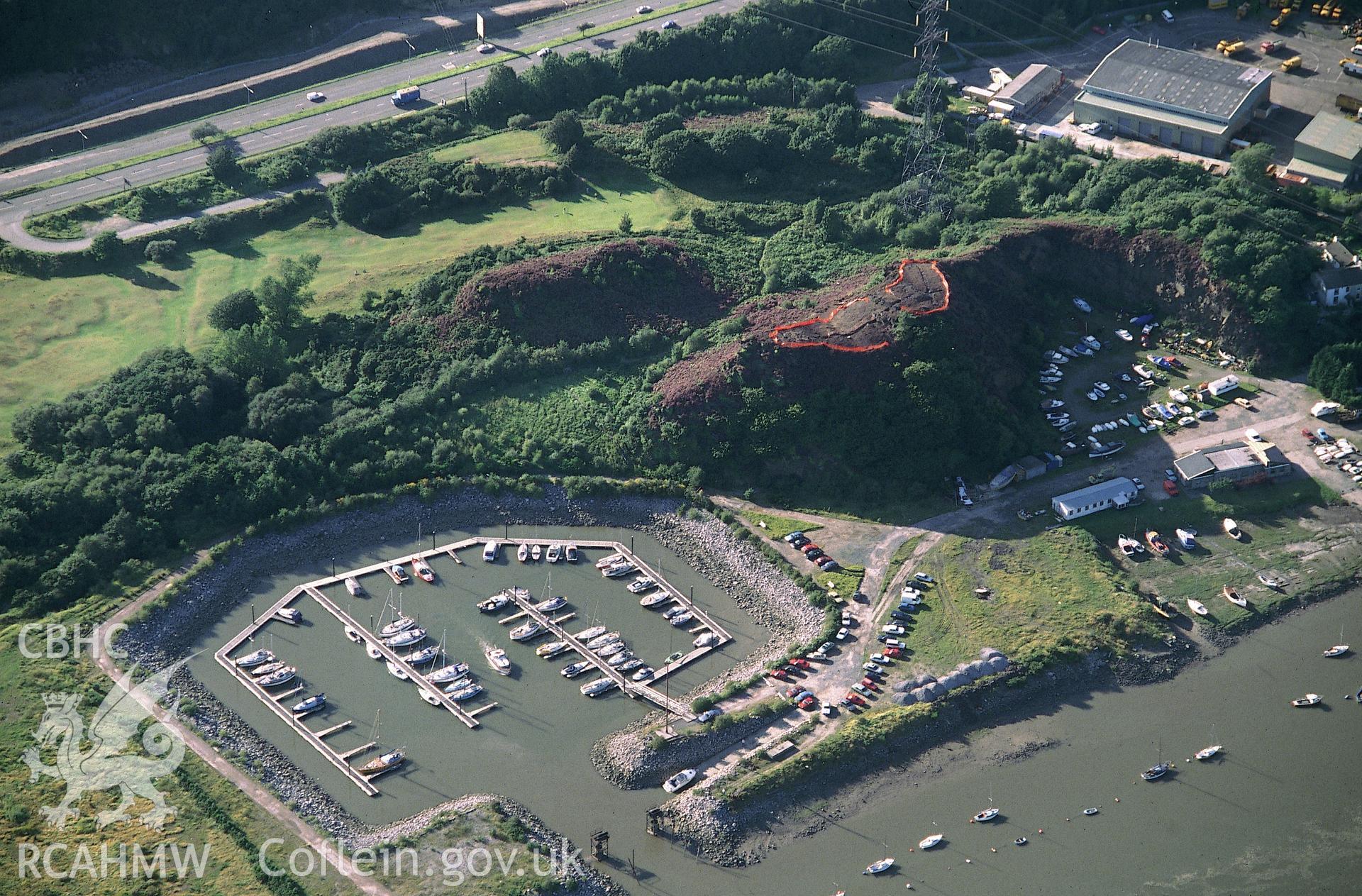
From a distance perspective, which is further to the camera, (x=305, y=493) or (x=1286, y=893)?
(x=305, y=493)

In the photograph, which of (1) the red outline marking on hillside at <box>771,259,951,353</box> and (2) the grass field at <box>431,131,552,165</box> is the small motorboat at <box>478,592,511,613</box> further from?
(2) the grass field at <box>431,131,552,165</box>

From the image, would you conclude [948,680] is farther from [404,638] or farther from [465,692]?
[404,638]

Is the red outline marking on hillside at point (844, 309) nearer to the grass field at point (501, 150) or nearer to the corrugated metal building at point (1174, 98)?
the corrugated metal building at point (1174, 98)

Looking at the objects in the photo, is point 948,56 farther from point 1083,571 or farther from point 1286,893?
point 1286,893

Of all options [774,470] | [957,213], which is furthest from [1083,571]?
[957,213]

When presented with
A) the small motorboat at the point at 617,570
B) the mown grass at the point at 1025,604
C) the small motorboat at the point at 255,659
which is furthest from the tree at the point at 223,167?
the mown grass at the point at 1025,604

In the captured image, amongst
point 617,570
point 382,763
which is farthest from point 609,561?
point 382,763

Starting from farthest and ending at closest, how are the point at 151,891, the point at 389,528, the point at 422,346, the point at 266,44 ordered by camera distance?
1. the point at 266,44
2. the point at 422,346
3. the point at 389,528
4. the point at 151,891


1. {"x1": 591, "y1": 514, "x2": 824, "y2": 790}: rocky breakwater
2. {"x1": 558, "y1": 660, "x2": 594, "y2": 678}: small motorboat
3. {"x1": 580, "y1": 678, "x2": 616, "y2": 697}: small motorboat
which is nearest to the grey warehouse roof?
{"x1": 591, "y1": 514, "x2": 824, "y2": 790}: rocky breakwater
